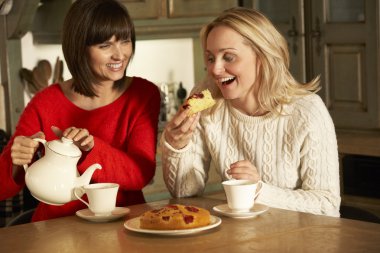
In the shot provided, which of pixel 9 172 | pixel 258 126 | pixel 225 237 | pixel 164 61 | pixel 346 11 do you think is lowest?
pixel 225 237

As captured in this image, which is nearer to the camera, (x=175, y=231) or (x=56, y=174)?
(x=175, y=231)

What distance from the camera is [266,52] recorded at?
2.38 metres

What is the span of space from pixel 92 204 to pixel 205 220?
0.33 m

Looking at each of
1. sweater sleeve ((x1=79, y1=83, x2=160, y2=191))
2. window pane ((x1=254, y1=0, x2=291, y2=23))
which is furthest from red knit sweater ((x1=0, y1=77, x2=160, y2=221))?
window pane ((x1=254, y1=0, x2=291, y2=23))

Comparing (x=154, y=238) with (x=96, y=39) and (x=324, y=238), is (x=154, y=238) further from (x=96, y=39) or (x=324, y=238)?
(x=96, y=39)

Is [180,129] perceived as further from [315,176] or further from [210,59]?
[315,176]

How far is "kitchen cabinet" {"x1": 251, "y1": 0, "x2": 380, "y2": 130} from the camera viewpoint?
394 cm

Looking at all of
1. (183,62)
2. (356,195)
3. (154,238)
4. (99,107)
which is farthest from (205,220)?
(183,62)

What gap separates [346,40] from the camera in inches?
159

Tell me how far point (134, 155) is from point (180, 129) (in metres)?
0.24

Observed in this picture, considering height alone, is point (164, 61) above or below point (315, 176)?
above

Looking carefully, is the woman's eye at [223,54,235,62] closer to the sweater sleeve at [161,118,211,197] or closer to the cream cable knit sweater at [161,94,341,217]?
the cream cable knit sweater at [161,94,341,217]

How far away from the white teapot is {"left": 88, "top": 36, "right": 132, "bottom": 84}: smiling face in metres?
0.45

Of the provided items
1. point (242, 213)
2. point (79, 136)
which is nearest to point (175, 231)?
point (242, 213)
